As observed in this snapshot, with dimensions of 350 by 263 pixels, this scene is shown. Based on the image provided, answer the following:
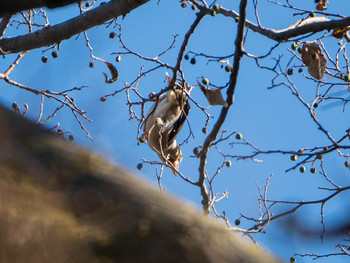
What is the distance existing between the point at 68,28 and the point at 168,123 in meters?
1.11

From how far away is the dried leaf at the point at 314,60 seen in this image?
365 cm

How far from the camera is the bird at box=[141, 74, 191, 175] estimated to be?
12.7ft

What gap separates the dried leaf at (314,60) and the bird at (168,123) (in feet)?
3.00

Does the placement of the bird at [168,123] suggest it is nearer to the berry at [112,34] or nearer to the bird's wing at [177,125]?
the bird's wing at [177,125]

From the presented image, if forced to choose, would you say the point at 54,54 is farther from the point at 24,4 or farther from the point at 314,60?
the point at 24,4

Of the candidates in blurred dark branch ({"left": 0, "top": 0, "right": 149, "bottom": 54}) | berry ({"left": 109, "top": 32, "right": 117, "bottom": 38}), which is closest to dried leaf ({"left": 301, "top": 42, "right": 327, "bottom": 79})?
blurred dark branch ({"left": 0, "top": 0, "right": 149, "bottom": 54})

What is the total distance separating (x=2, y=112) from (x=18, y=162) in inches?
3.2

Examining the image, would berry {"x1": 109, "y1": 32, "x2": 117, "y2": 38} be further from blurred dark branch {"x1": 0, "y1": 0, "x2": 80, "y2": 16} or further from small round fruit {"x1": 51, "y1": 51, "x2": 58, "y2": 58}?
blurred dark branch {"x1": 0, "y1": 0, "x2": 80, "y2": 16}

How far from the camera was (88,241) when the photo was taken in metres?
0.73

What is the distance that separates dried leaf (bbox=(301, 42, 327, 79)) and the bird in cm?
92

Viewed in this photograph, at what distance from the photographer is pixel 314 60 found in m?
3.67

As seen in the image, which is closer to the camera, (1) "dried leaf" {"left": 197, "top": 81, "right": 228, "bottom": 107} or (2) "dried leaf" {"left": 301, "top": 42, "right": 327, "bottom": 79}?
(1) "dried leaf" {"left": 197, "top": 81, "right": 228, "bottom": 107}

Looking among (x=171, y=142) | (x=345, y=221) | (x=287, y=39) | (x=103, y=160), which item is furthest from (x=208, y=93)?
(x=103, y=160)

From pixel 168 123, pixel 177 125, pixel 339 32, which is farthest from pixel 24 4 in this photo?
pixel 339 32
